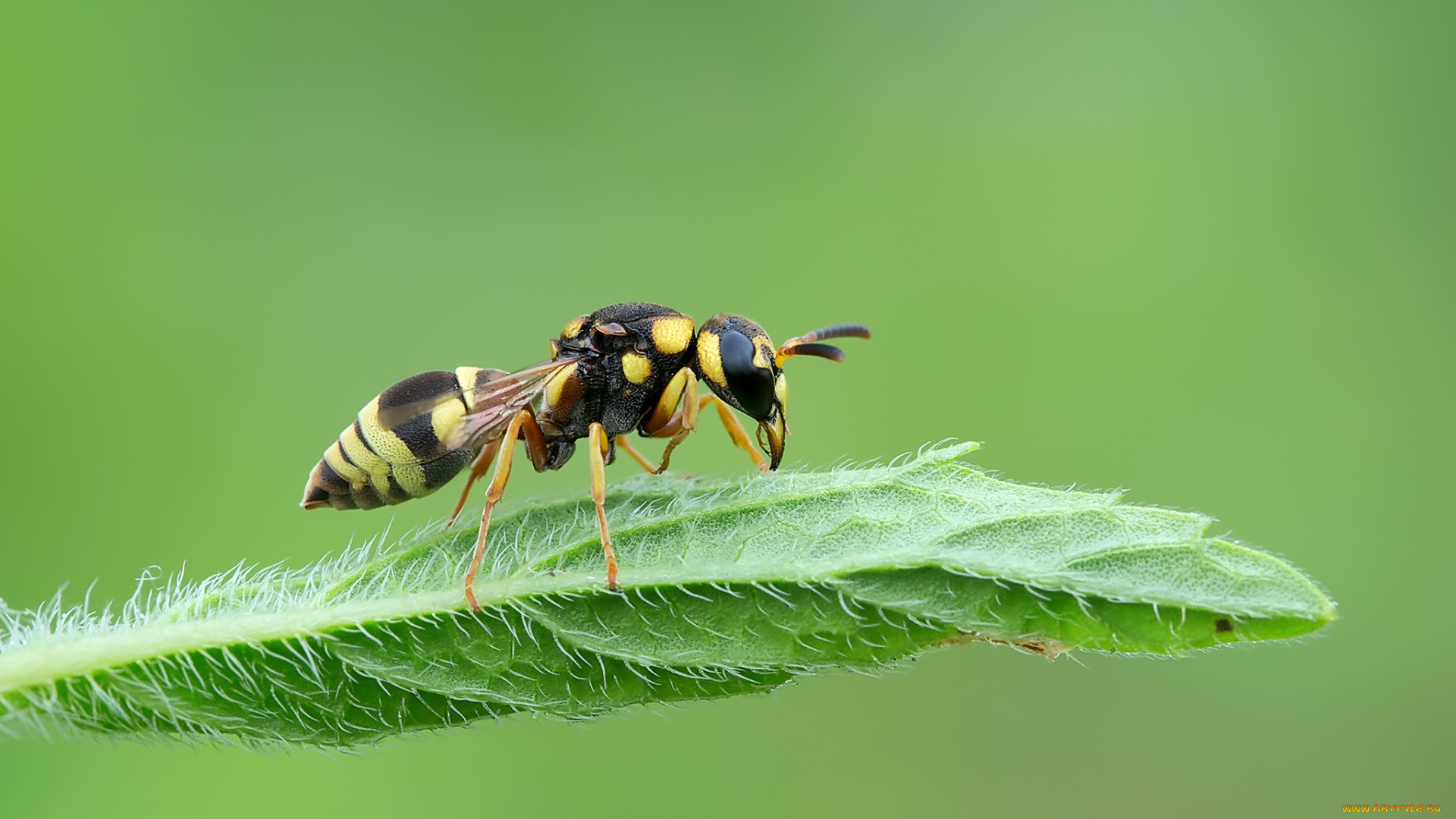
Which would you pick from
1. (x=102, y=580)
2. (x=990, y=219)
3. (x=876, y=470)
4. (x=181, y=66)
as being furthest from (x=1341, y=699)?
(x=181, y=66)

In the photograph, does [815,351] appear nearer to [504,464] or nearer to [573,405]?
[573,405]

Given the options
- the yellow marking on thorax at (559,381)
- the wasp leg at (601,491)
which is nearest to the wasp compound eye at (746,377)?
the wasp leg at (601,491)

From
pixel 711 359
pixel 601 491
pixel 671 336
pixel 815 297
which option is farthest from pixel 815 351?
pixel 815 297

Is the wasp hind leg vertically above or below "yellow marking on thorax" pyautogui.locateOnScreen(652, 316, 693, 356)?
below

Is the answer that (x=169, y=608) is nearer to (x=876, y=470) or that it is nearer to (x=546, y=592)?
(x=546, y=592)

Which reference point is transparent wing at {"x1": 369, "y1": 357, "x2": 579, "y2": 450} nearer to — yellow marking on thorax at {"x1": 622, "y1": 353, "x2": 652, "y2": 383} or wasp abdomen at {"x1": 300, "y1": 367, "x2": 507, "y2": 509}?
wasp abdomen at {"x1": 300, "y1": 367, "x2": 507, "y2": 509}

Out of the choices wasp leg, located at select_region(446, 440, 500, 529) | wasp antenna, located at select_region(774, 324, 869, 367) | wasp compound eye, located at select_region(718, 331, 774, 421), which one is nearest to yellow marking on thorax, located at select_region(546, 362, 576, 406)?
wasp leg, located at select_region(446, 440, 500, 529)
